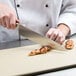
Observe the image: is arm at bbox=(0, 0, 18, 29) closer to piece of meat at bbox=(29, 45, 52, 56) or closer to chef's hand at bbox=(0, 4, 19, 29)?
chef's hand at bbox=(0, 4, 19, 29)

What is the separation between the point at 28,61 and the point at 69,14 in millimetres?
374

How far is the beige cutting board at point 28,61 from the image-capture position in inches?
26.3

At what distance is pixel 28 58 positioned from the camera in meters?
0.74

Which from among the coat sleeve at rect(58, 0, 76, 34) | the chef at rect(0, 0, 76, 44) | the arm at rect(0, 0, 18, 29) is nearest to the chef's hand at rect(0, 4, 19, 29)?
the arm at rect(0, 0, 18, 29)

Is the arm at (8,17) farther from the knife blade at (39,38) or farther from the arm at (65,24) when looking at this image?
the arm at (65,24)

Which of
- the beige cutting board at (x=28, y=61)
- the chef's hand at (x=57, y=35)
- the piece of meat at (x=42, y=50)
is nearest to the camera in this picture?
the beige cutting board at (x=28, y=61)

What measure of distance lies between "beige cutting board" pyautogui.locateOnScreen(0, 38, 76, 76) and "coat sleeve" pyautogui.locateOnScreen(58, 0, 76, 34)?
0.64ft

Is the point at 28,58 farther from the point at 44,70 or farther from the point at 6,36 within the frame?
the point at 6,36

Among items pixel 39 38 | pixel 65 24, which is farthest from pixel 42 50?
pixel 65 24

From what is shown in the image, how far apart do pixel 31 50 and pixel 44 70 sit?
16 centimetres

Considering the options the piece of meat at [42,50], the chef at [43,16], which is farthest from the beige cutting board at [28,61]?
the chef at [43,16]

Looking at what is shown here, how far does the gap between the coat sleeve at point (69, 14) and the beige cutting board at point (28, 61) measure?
0.20 m

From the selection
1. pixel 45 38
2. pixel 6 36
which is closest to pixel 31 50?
pixel 45 38

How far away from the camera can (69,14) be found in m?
1.02
